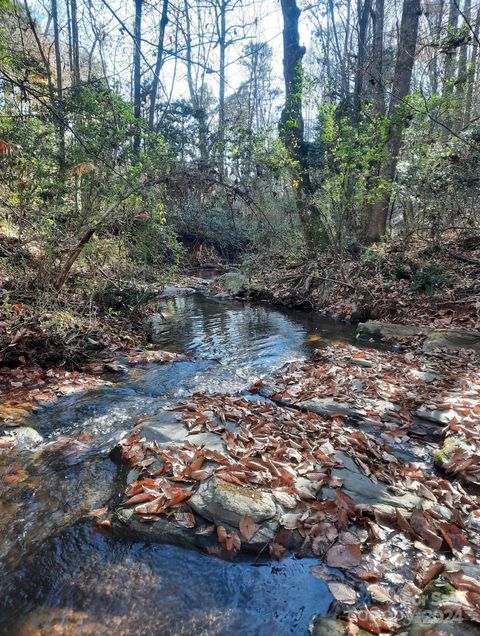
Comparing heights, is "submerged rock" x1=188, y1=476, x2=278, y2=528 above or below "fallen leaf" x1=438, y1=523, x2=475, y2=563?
above

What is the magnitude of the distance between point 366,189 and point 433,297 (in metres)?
3.65

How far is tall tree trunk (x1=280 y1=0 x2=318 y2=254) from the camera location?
37.2ft

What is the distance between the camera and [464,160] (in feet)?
30.3

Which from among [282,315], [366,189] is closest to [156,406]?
[282,315]

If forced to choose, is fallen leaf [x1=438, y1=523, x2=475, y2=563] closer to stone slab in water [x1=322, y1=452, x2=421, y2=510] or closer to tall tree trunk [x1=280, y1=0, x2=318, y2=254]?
stone slab in water [x1=322, y1=452, x2=421, y2=510]

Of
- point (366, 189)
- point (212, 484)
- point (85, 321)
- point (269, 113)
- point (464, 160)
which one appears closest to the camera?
point (212, 484)

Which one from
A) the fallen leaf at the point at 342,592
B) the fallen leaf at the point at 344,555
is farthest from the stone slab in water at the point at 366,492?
the fallen leaf at the point at 342,592

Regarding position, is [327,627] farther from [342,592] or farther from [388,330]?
[388,330]

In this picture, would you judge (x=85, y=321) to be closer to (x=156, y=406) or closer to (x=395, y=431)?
(x=156, y=406)

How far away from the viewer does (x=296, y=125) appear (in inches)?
473

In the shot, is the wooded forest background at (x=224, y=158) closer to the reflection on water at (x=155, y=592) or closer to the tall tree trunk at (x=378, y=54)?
the tall tree trunk at (x=378, y=54)

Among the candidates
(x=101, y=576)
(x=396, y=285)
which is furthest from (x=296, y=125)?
(x=101, y=576)

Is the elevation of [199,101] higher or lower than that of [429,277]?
higher

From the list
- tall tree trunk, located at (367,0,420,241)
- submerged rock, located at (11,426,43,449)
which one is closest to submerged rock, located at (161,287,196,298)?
tall tree trunk, located at (367,0,420,241)
